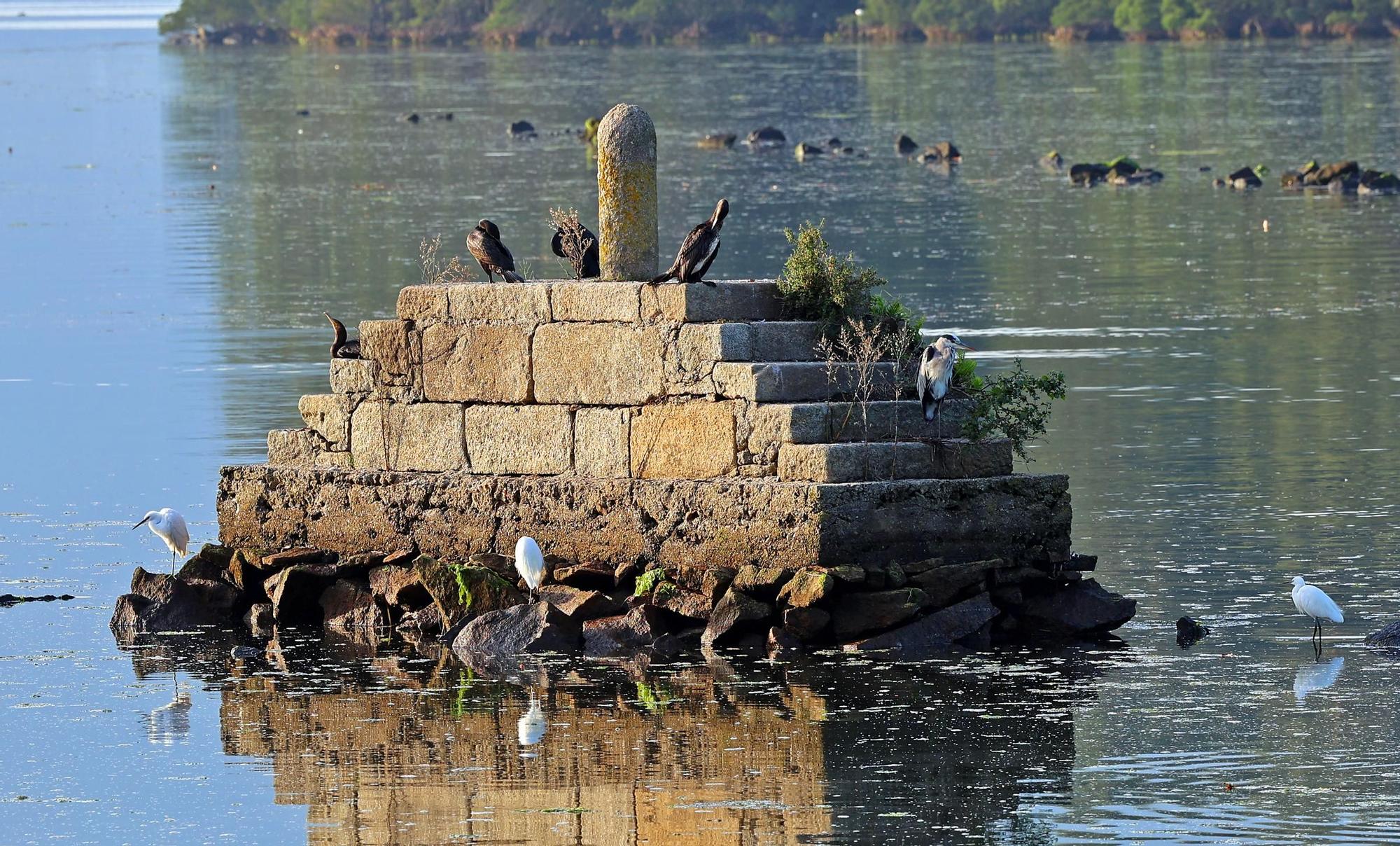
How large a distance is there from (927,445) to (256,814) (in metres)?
5.80

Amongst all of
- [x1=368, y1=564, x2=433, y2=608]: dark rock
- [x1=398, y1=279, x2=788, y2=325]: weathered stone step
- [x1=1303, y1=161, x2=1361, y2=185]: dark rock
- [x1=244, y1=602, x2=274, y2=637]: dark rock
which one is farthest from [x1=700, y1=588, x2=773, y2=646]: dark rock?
[x1=1303, y1=161, x2=1361, y2=185]: dark rock

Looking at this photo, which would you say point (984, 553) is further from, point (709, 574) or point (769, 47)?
point (769, 47)

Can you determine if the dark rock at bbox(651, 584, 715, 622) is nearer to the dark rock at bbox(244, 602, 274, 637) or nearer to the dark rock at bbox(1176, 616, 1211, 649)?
the dark rock at bbox(244, 602, 274, 637)

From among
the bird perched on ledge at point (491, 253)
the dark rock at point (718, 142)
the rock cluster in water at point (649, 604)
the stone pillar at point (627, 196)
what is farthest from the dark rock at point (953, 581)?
the dark rock at point (718, 142)

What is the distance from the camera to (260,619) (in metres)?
18.1

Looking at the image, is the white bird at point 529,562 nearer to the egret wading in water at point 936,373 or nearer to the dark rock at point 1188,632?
the egret wading in water at point 936,373

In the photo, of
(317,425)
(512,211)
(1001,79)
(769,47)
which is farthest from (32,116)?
(317,425)

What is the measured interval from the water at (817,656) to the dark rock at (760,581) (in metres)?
0.83

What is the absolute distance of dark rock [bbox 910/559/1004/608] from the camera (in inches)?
651

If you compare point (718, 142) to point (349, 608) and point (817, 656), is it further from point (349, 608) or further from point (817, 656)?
point (817, 656)

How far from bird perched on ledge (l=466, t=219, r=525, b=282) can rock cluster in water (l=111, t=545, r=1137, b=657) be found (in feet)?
7.35

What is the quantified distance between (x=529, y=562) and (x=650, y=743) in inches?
121

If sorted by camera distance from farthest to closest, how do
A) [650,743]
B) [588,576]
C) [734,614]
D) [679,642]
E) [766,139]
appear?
[766,139] → [588,576] → [679,642] → [734,614] → [650,743]

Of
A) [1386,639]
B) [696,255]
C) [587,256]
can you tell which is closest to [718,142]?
[587,256]
